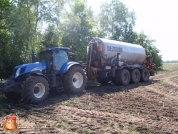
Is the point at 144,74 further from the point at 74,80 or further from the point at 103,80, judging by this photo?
the point at 74,80

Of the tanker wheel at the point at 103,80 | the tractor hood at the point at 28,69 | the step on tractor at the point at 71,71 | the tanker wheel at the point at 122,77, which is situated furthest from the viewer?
the tanker wheel at the point at 103,80

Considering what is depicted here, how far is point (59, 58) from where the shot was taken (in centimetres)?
1077

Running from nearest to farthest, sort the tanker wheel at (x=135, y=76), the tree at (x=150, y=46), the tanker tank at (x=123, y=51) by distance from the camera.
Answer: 1. the tanker tank at (x=123, y=51)
2. the tanker wheel at (x=135, y=76)
3. the tree at (x=150, y=46)

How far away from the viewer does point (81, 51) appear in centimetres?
2323

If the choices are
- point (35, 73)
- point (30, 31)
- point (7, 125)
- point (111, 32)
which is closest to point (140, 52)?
point (30, 31)

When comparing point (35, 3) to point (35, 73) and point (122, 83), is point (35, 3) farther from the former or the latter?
point (35, 73)

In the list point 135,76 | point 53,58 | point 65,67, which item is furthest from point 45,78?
point 135,76

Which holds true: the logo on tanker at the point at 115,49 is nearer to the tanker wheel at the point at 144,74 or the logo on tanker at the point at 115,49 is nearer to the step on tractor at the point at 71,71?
the step on tractor at the point at 71,71

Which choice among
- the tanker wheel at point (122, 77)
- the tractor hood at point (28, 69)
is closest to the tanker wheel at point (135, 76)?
the tanker wheel at point (122, 77)

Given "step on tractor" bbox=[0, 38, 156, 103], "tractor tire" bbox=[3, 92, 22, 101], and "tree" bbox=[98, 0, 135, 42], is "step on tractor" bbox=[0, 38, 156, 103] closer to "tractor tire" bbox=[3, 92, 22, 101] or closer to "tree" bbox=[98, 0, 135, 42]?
"tractor tire" bbox=[3, 92, 22, 101]

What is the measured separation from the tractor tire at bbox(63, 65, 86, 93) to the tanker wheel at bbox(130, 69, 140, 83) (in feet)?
19.3

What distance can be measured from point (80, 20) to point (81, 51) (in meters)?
3.59

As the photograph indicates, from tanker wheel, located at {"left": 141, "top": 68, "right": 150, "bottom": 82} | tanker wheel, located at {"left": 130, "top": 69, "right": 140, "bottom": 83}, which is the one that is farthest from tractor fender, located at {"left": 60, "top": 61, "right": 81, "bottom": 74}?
tanker wheel, located at {"left": 141, "top": 68, "right": 150, "bottom": 82}

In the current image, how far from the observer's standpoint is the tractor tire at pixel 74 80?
10711 millimetres
